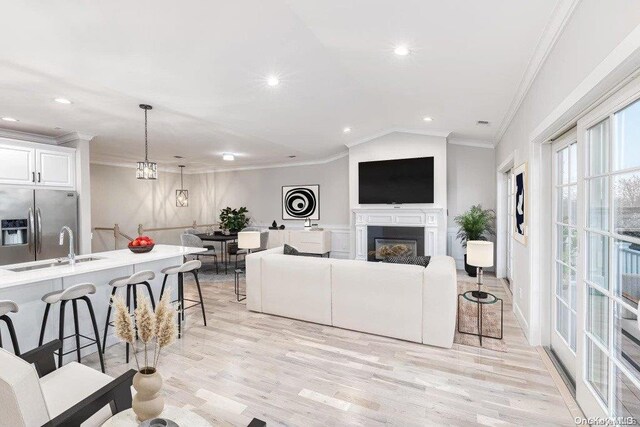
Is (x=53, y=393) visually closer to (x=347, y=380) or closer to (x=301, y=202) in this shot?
(x=347, y=380)

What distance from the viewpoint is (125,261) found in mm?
3146

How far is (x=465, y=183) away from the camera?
663 centimetres

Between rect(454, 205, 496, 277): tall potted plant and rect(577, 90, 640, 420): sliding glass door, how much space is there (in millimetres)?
3930

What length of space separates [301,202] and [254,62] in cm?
572

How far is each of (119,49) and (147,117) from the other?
1.93 metres

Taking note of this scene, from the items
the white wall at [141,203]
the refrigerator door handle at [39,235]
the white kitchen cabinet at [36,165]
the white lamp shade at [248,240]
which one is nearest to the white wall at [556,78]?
the white lamp shade at [248,240]

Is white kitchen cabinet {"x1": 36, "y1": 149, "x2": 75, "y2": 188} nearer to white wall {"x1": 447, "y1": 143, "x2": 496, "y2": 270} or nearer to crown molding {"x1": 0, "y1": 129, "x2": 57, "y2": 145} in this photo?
crown molding {"x1": 0, "y1": 129, "x2": 57, "y2": 145}

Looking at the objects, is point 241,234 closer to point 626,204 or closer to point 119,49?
point 119,49

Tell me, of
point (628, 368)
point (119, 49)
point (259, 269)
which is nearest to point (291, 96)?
point (119, 49)

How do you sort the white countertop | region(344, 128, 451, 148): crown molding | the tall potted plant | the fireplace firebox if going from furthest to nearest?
the fireplace firebox < region(344, 128, 451, 148): crown molding < the tall potted plant < the white countertop

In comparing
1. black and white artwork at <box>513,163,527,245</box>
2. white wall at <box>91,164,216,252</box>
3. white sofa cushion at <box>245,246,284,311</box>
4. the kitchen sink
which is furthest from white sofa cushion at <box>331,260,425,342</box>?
white wall at <box>91,164,216,252</box>

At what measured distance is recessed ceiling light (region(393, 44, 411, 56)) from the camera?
2805 millimetres

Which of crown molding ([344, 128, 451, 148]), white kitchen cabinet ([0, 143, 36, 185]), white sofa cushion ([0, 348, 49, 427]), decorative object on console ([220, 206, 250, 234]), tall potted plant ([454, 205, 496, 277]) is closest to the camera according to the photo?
white sofa cushion ([0, 348, 49, 427])

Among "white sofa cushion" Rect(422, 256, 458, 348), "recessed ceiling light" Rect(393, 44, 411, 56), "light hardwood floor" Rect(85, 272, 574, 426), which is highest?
"recessed ceiling light" Rect(393, 44, 411, 56)
